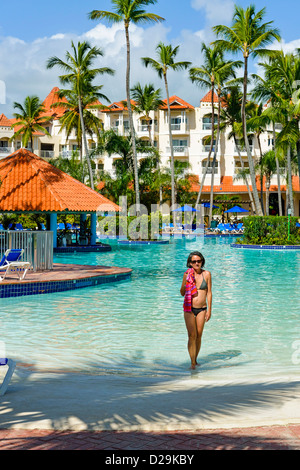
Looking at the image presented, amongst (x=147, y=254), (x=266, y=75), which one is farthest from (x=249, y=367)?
(x=266, y=75)

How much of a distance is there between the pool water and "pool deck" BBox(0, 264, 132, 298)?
0.40m

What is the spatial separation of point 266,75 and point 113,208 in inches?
878

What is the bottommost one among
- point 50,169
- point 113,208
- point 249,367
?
point 249,367

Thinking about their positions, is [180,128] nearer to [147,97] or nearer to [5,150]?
[147,97]

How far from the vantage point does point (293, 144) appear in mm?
34719

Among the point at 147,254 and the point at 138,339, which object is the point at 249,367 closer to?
the point at 138,339

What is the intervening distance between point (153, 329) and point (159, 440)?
643 cm

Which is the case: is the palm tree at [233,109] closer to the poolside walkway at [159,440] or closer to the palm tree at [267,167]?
the palm tree at [267,167]

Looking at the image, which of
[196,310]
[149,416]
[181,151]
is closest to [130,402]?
[149,416]

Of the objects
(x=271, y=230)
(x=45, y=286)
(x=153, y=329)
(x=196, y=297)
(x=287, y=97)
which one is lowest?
(x=153, y=329)

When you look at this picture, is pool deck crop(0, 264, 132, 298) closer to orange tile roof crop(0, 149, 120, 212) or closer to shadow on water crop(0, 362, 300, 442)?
orange tile roof crop(0, 149, 120, 212)

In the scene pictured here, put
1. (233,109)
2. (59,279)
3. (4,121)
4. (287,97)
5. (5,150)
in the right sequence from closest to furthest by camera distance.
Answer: (59,279), (287,97), (233,109), (5,150), (4,121)

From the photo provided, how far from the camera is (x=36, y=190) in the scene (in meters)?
27.8

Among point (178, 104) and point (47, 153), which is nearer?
point (178, 104)
